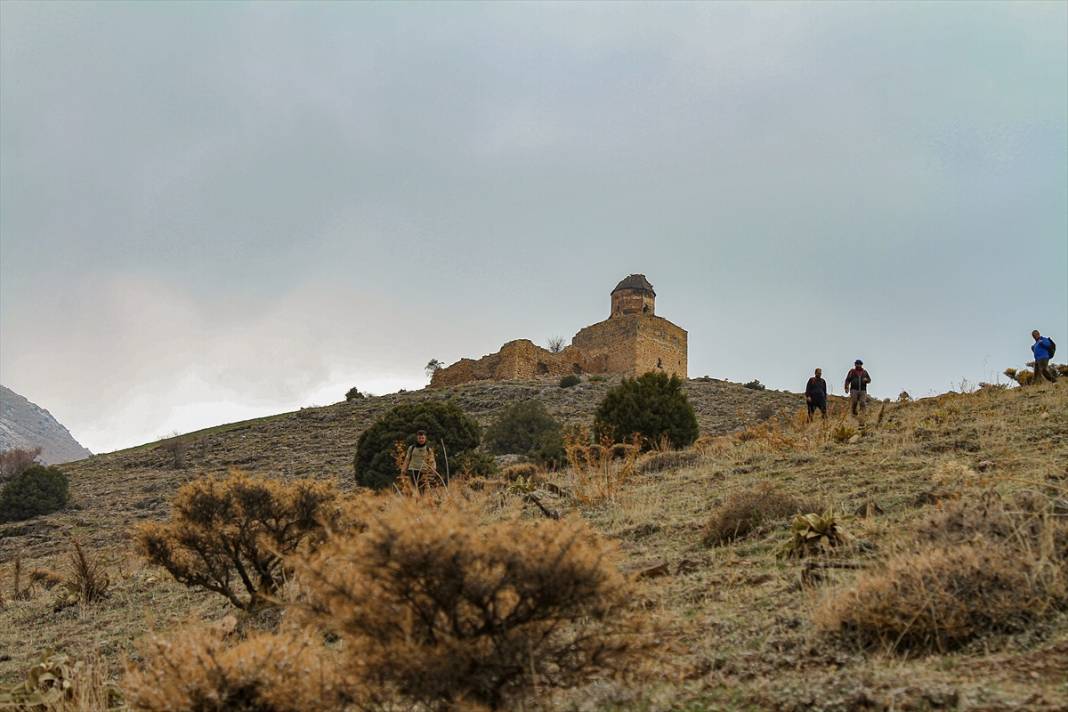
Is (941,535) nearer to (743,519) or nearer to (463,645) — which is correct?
(743,519)

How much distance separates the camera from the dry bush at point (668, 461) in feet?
43.6

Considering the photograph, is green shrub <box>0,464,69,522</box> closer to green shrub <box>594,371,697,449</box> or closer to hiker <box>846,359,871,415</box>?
green shrub <box>594,371,697,449</box>

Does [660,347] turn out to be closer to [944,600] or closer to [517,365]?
[517,365]

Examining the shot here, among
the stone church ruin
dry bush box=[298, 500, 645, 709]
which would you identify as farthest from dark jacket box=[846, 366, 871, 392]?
the stone church ruin

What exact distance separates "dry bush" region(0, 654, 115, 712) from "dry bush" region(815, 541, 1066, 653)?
3.98 metres

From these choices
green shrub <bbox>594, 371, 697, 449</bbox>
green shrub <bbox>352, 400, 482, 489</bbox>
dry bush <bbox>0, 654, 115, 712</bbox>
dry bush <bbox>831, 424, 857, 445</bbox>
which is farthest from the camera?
green shrub <bbox>352, 400, 482, 489</bbox>

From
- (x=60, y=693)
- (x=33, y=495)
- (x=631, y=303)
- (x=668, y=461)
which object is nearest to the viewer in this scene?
(x=60, y=693)

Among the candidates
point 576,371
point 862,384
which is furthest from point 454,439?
point 576,371

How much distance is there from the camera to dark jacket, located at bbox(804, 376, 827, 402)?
54.1 feet

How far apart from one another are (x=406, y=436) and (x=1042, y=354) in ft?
46.4

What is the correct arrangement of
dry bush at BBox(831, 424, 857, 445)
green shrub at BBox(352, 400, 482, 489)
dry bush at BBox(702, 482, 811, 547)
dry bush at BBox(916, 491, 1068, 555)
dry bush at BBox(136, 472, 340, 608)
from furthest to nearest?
green shrub at BBox(352, 400, 482, 489) → dry bush at BBox(831, 424, 857, 445) → dry bush at BBox(702, 482, 811, 547) → dry bush at BBox(136, 472, 340, 608) → dry bush at BBox(916, 491, 1068, 555)

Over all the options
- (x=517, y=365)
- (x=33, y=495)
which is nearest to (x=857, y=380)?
(x=33, y=495)

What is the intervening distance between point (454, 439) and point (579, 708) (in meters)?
18.3

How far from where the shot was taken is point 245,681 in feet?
10.8
